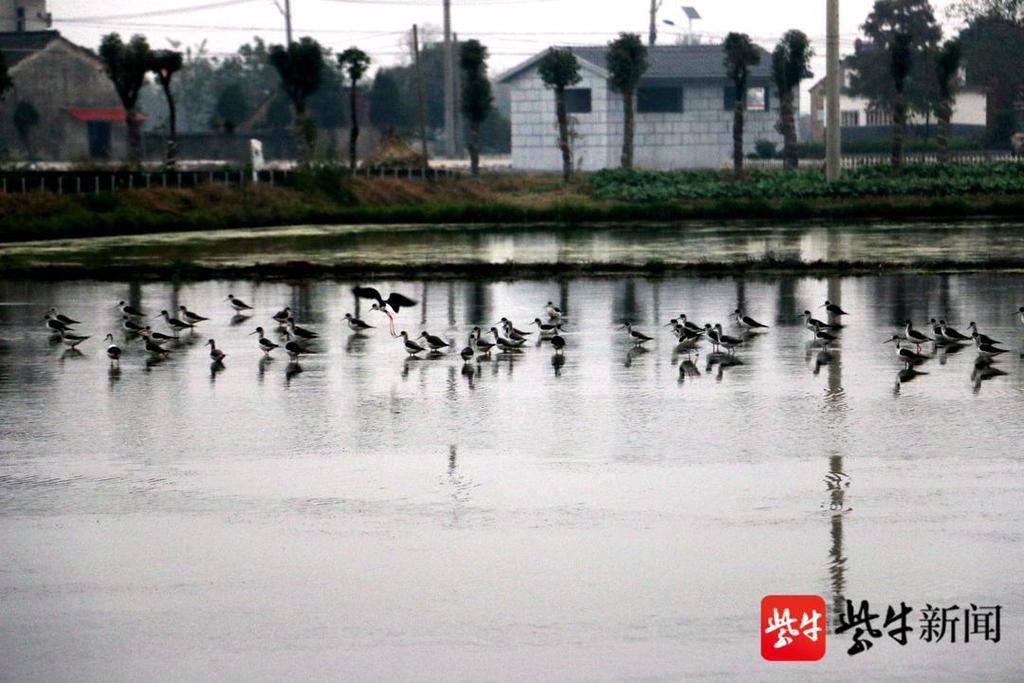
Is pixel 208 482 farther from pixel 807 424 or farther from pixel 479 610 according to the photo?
pixel 807 424

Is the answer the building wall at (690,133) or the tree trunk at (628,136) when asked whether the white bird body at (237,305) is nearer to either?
→ the tree trunk at (628,136)

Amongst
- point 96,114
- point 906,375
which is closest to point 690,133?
point 96,114

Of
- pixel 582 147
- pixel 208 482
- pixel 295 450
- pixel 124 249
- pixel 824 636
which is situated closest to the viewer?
pixel 824 636

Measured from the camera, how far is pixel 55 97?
283 ft

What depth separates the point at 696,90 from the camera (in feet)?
281

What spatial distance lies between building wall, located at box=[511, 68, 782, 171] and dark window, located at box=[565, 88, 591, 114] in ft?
1.74

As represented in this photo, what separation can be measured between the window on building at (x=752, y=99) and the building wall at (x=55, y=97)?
31961mm

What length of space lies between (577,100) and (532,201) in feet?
95.7

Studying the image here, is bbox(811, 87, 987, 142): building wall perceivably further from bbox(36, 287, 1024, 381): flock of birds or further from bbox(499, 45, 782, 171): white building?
bbox(36, 287, 1024, 381): flock of birds

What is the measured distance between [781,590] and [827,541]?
128 cm

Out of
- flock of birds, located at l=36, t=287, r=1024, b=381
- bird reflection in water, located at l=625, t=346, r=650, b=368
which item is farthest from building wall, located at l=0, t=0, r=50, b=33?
bird reflection in water, located at l=625, t=346, r=650, b=368

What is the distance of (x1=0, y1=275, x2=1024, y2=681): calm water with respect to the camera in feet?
30.1

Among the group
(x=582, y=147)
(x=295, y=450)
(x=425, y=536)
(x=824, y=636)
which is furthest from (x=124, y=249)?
(x=582, y=147)

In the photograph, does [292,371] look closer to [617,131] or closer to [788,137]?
[788,137]
